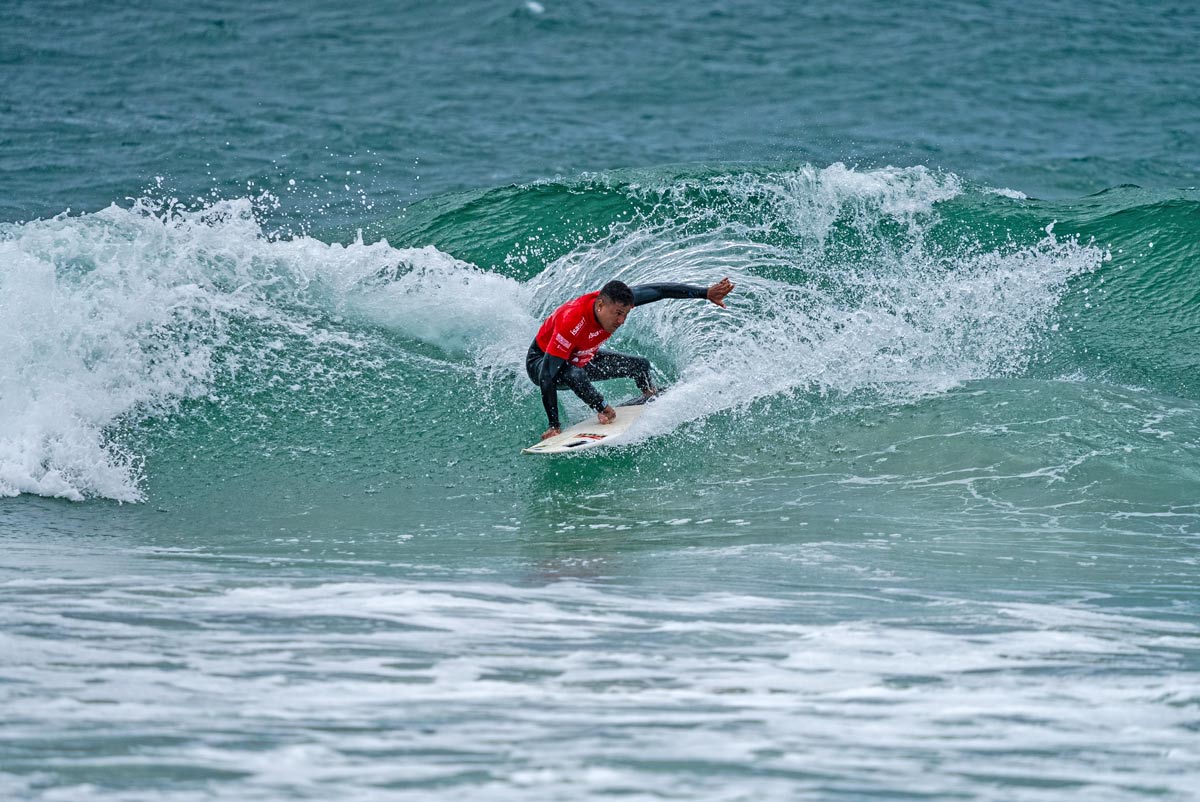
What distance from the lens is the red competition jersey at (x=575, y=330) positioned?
8281 mm

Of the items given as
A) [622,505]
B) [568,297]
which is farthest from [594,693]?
[568,297]

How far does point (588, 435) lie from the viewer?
8.44m

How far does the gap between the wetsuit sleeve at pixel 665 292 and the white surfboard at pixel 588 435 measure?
78 cm

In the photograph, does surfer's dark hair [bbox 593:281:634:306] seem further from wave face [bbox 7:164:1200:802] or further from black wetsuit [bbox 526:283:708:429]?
wave face [bbox 7:164:1200:802]

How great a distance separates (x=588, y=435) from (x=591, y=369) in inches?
25.2

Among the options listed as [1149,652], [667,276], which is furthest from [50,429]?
[1149,652]

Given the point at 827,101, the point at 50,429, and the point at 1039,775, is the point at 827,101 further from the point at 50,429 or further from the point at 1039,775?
the point at 1039,775

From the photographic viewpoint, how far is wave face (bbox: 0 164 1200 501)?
9.13 metres

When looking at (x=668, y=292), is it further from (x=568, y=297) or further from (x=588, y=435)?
(x=568, y=297)

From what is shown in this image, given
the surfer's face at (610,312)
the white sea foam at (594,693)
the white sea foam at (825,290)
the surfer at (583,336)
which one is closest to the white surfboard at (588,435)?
the surfer at (583,336)

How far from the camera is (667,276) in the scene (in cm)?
1140

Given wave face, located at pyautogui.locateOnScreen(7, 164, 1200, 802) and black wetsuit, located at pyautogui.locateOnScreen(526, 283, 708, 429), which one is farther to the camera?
black wetsuit, located at pyautogui.locateOnScreen(526, 283, 708, 429)

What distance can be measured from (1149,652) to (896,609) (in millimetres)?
1005

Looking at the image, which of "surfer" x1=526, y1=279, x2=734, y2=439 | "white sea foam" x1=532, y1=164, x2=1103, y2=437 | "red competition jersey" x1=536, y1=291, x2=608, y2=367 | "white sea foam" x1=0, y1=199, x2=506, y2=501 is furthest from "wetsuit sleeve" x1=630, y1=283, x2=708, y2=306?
"white sea foam" x1=0, y1=199, x2=506, y2=501
